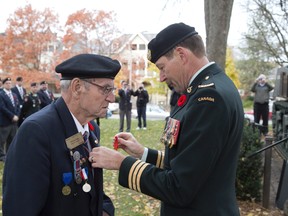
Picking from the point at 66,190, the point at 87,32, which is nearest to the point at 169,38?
the point at 66,190

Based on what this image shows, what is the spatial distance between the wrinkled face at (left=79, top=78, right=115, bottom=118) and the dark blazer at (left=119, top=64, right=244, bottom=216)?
1.27ft

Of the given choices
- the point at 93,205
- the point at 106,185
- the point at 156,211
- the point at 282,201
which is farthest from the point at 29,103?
the point at 93,205

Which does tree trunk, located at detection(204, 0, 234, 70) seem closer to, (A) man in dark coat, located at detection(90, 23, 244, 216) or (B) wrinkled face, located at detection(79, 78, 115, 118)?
(A) man in dark coat, located at detection(90, 23, 244, 216)

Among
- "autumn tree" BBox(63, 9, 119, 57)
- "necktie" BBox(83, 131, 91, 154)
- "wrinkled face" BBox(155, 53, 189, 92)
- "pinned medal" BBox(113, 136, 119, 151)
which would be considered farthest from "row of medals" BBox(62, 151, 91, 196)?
"autumn tree" BBox(63, 9, 119, 57)

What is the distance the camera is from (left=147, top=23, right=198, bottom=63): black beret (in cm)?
199

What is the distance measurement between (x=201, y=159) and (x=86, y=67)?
878 millimetres

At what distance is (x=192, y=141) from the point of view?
180cm

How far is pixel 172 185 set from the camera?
6.00 ft

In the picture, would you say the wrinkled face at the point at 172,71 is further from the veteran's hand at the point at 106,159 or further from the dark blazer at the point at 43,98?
the dark blazer at the point at 43,98

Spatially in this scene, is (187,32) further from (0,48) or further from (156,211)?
(0,48)

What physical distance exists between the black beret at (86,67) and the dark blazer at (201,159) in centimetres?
52

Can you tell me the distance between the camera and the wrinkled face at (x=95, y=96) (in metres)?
2.11

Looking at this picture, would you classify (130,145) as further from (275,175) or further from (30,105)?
(30,105)

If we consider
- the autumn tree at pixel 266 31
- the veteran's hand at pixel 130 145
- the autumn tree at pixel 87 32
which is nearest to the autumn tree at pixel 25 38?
the autumn tree at pixel 87 32
